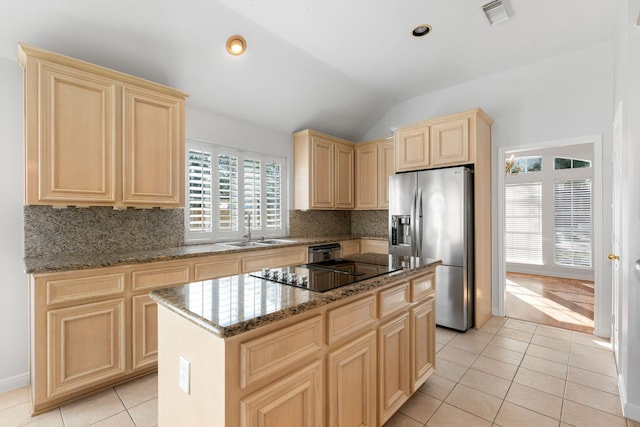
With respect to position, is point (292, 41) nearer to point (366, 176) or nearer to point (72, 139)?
point (72, 139)

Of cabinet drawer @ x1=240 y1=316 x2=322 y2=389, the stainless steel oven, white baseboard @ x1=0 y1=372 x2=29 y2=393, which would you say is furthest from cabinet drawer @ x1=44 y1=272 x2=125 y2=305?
the stainless steel oven

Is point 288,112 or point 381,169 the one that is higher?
point 288,112

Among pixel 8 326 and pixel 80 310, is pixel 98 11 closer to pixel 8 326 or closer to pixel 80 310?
pixel 80 310

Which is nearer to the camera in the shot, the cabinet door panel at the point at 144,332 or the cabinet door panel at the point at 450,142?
the cabinet door panel at the point at 144,332

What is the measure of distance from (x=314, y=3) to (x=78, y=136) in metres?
2.14

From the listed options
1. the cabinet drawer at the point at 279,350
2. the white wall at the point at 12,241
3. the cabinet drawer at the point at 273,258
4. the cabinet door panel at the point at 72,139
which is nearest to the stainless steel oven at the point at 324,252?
the cabinet drawer at the point at 273,258

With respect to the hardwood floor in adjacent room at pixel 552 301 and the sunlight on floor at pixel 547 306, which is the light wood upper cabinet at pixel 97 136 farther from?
the sunlight on floor at pixel 547 306

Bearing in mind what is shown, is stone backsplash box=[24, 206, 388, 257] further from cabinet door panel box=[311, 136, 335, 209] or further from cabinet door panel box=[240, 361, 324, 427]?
cabinet door panel box=[240, 361, 324, 427]

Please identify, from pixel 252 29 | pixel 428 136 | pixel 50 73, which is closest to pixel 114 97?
pixel 50 73

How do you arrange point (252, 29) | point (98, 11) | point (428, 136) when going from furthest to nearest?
point (428, 136) < point (252, 29) < point (98, 11)

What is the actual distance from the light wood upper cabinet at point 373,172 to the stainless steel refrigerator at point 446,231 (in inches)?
33.7

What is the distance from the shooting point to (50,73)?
87.0 inches

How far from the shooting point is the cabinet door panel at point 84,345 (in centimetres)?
208

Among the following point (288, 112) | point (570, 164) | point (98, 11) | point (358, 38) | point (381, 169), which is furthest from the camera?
point (570, 164)
